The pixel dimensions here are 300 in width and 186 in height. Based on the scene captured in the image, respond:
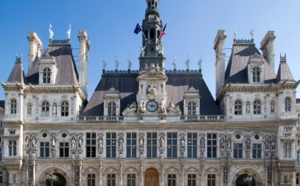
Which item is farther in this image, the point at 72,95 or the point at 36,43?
the point at 36,43

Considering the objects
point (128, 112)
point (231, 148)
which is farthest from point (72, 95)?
point (231, 148)

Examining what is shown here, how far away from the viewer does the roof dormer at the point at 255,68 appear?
205 ft

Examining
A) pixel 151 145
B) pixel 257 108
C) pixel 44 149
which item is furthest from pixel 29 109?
pixel 257 108

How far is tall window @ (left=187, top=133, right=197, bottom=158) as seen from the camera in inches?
2411

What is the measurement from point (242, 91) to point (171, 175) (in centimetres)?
1367

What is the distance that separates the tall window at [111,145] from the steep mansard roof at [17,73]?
13119 mm

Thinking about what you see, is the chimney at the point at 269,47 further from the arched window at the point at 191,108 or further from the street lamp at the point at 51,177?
the street lamp at the point at 51,177

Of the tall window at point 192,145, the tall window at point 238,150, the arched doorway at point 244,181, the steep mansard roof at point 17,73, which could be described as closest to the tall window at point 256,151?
the tall window at point 238,150

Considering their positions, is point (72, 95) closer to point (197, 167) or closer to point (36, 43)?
point (36, 43)

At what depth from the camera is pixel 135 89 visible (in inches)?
2589

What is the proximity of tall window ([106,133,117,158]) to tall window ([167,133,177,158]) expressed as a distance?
6.71 m

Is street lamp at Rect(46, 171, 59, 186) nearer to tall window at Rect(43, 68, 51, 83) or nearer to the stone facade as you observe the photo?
the stone facade

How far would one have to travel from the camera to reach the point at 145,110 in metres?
62.3

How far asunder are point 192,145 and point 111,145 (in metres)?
10.1
